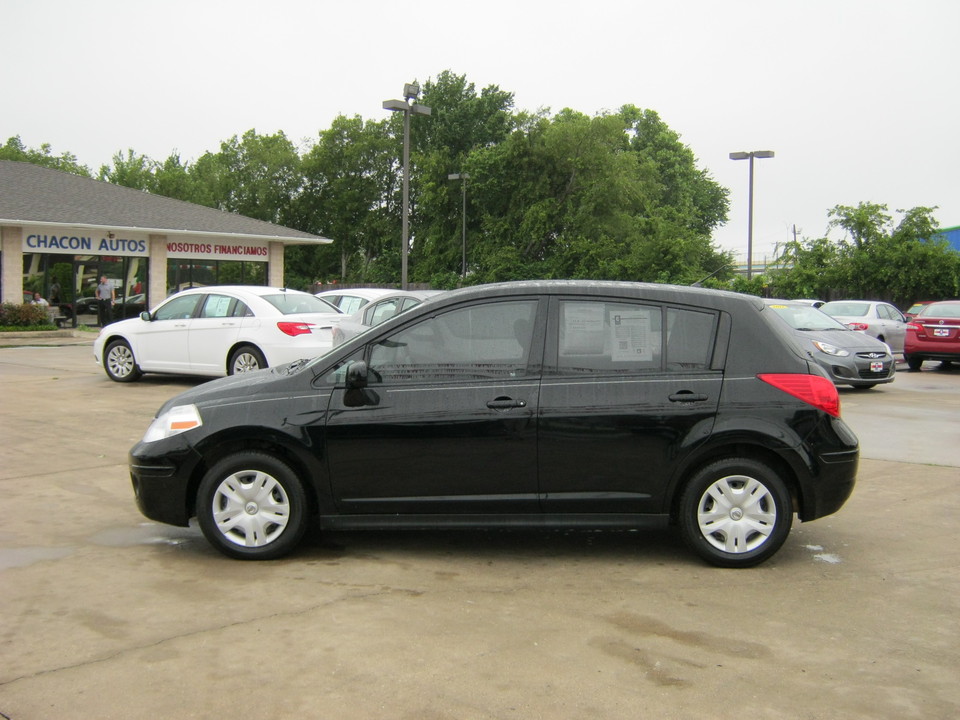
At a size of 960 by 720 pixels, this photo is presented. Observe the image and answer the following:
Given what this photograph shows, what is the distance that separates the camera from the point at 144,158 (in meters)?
88.2

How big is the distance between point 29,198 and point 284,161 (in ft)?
143

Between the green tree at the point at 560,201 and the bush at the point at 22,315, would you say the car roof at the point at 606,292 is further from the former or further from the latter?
the green tree at the point at 560,201

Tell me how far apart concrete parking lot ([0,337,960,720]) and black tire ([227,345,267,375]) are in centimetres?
665

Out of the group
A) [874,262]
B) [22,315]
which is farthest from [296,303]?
[874,262]

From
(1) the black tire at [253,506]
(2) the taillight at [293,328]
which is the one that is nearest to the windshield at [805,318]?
(2) the taillight at [293,328]

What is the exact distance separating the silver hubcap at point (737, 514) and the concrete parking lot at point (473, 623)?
0.19 metres

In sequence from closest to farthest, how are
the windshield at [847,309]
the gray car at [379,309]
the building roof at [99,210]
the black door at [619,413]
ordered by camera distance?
1. the black door at [619,413]
2. the gray car at [379,309]
3. the windshield at [847,309]
4. the building roof at [99,210]

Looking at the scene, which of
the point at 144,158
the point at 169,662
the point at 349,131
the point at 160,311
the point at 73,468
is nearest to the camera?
the point at 169,662

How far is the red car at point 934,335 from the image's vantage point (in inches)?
789

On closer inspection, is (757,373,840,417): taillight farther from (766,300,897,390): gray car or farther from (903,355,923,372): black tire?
(903,355,923,372): black tire

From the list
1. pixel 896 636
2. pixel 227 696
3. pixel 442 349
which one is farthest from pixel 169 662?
pixel 896 636

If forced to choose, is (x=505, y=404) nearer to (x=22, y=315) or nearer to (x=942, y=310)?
(x=942, y=310)

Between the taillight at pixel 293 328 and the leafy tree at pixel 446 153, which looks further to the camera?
the leafy tree at pixel 446 153

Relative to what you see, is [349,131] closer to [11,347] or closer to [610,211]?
[610,211]
